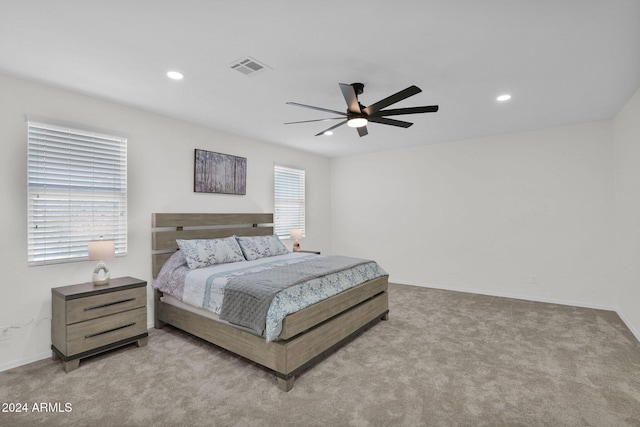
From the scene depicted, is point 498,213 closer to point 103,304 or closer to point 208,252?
point 208,252

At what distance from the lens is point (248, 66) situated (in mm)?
2545

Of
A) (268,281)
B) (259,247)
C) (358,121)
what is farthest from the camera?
(259,247)

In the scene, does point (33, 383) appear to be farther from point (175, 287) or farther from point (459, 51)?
point (459, 51)

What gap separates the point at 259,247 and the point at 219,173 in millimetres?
1231

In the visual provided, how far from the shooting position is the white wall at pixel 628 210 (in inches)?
125

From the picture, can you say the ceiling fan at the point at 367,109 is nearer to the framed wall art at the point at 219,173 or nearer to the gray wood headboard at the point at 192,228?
the framed wall art at the point at 219,173

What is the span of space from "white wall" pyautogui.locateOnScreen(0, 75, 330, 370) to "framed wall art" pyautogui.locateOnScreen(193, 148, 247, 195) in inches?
3.5

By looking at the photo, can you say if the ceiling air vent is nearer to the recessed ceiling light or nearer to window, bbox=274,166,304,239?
the recessed ceiling light

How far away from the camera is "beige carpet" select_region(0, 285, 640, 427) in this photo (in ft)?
6.43

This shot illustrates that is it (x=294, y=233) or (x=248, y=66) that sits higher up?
(x=248, y=66)

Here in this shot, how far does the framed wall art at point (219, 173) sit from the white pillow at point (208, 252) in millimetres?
837

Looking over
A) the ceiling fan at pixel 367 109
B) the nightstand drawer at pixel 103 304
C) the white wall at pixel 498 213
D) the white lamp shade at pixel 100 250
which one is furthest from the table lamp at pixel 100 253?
the white wall at pixel 498 213

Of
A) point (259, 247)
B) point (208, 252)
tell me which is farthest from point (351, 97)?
point (259, 247)

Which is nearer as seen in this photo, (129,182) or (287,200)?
(129,182)
